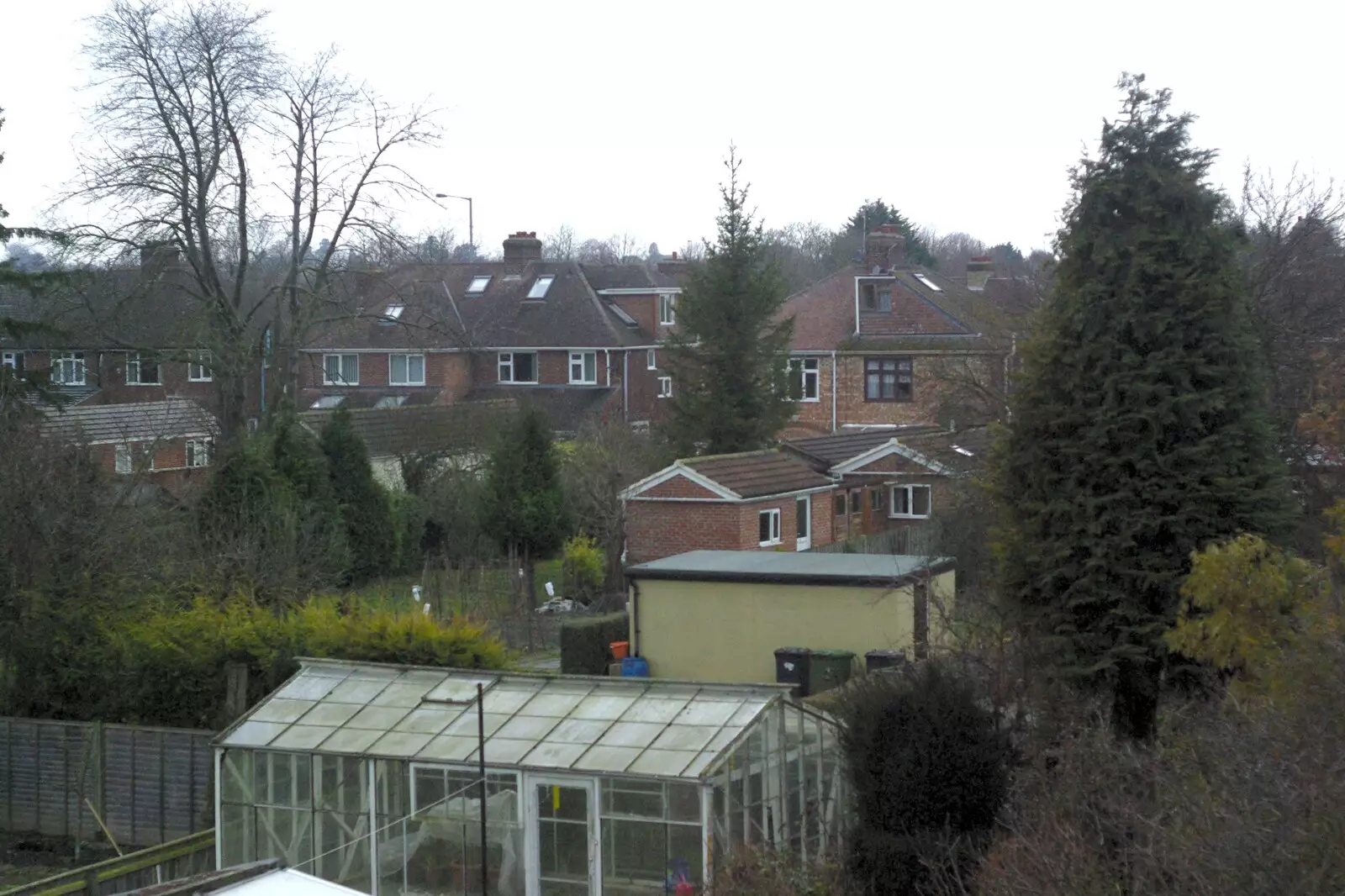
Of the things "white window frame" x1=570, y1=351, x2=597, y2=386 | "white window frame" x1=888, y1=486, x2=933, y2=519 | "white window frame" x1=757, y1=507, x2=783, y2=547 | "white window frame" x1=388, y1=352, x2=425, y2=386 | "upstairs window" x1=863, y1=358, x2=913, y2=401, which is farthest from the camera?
"white window frame" x1=388, y1=352, x2=425, y2=386

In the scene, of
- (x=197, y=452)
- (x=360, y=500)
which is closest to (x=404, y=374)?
(x=197, y=452)

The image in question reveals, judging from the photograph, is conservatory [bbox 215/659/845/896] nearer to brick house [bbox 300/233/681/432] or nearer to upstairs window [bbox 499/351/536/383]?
brick house [bbox 300/233/681/432]

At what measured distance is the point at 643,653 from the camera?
22.4m

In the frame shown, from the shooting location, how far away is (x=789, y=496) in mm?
32188

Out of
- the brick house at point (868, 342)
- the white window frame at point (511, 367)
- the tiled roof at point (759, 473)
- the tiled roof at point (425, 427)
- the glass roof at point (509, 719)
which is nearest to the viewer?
the glass roof at point (509, 719)

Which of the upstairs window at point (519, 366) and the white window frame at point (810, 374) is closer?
the white window frame at point (810, 374)

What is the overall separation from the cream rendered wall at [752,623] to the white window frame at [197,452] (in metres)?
12.3

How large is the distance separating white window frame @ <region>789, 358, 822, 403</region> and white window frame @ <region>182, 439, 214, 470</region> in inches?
798

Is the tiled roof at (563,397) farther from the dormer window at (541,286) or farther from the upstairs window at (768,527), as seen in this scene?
the upstairs window at (768,527)

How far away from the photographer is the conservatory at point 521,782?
1340cm

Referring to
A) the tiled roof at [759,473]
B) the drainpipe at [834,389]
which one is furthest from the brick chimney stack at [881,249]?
the tiled roof at [759,473]

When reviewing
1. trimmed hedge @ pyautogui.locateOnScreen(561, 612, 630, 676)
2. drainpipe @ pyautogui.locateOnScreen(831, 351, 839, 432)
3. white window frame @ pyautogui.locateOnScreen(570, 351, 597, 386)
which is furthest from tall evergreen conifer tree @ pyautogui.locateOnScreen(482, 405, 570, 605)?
white window frame @ pyautogui.locateOnScreen(570, 351, 597, 386)

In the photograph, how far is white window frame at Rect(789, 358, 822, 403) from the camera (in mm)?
49250

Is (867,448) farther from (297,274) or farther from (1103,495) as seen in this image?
(1103,495)
